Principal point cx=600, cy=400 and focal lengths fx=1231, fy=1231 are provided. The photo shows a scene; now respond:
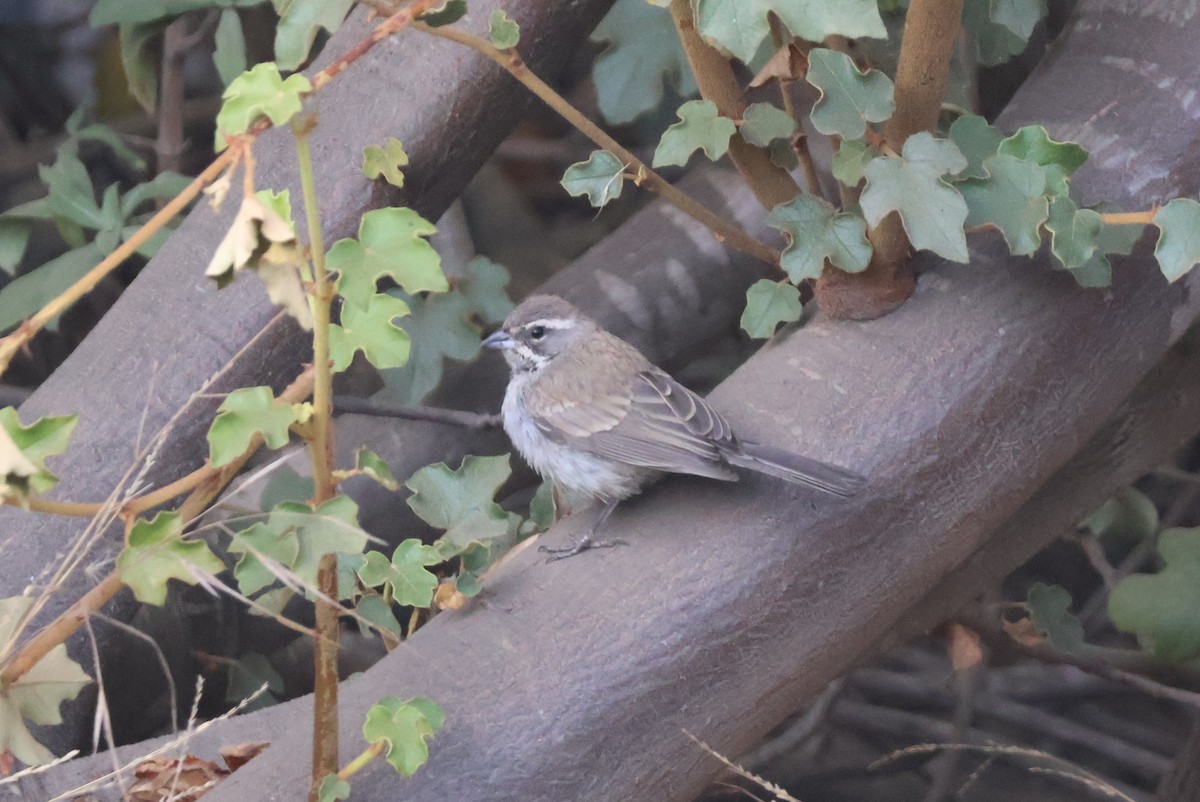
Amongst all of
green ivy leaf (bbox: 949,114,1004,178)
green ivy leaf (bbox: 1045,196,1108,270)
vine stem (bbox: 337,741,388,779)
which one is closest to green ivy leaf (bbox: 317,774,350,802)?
vine stem (bbox: 337,741,388,779)

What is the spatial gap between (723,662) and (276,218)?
1116mm

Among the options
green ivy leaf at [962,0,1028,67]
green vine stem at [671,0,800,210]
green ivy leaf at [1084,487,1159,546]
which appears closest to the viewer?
green vine stem at [671,0,800,210]

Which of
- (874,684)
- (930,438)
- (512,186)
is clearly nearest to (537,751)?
(930,438)

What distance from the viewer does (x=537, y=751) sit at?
1902 mm

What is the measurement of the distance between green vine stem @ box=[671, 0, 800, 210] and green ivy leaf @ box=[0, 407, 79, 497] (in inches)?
48.2

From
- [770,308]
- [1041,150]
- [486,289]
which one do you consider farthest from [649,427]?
[1041,150]

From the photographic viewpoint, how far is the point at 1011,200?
83.5 inches

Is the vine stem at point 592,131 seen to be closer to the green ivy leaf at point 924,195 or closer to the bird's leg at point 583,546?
the green ivy leaf at point 924,195

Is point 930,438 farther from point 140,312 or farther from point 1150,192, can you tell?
point 140,312

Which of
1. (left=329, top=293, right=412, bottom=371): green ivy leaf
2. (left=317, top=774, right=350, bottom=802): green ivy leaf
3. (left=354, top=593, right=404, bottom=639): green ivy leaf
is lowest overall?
(left=354, top=593, right=404, bottom=639): green ivy leaf

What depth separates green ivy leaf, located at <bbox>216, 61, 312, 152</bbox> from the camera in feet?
4.58

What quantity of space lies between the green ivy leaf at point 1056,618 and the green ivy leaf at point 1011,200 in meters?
1.14

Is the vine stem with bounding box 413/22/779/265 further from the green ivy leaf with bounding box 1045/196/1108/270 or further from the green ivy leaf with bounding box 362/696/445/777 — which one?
the green ivy leaf with bounding box 362/696/445/777

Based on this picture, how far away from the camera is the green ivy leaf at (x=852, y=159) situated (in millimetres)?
2176
